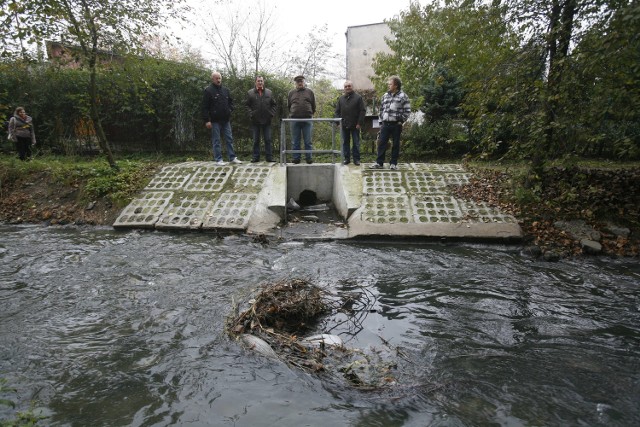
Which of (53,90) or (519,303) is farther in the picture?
(53,90)

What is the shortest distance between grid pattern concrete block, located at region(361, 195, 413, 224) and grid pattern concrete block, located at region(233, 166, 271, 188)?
252 cm

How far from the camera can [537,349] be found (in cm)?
395

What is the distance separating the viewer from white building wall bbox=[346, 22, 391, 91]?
1165 inches

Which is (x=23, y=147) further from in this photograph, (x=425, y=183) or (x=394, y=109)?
(x=425, y=183)

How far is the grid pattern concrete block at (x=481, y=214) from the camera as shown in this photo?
316 inches

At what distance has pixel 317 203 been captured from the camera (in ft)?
34.5

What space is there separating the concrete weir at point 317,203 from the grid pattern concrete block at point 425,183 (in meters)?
0.02

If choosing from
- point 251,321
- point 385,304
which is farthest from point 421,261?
point 251,321

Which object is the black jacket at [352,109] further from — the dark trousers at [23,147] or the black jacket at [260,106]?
the dark trousers at [23,147]

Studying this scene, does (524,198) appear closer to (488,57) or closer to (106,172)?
(488,57)

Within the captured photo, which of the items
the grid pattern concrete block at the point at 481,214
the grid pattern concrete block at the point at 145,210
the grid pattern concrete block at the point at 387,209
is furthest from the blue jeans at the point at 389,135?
the grid pattern concrete block at the point at 145,210

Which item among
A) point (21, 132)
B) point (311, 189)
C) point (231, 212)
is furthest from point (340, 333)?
point (21, 132)

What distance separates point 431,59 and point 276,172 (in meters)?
5.17

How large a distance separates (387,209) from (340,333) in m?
4.55
